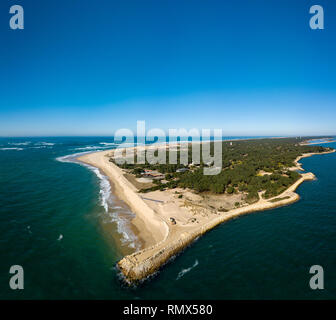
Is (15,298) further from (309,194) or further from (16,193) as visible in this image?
(309,194)

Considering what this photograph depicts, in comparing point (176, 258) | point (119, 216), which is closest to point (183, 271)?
point (176, 258)

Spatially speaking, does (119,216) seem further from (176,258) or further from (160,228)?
(176,258)

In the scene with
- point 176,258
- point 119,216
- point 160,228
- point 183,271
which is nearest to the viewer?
point 183,271

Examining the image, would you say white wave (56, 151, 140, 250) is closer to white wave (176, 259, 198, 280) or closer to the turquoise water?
the turquoise water

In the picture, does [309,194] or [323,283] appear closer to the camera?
[323,283]

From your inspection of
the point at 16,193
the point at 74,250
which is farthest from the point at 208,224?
the point at 16,193
